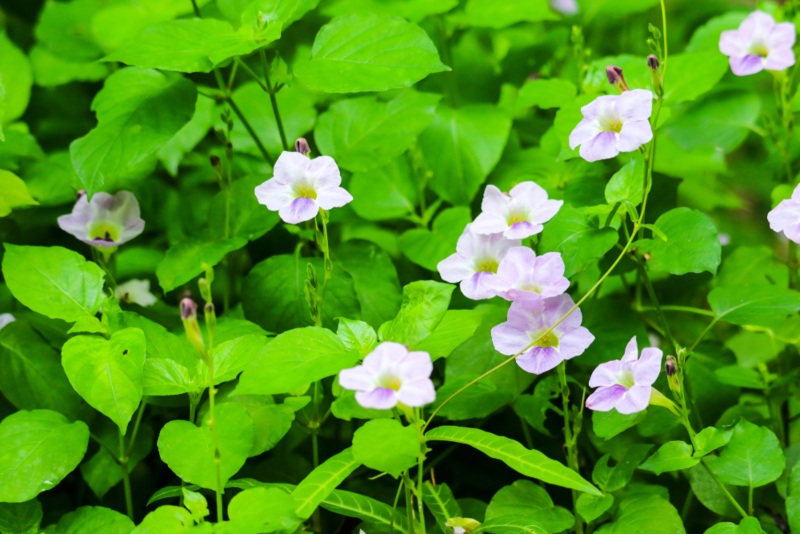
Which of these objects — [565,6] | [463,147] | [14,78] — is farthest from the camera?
[565,6]

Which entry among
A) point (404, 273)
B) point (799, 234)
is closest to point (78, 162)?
point (404, 273)

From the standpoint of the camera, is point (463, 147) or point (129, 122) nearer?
point (129, 122)

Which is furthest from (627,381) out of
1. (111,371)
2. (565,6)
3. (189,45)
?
(565,6)

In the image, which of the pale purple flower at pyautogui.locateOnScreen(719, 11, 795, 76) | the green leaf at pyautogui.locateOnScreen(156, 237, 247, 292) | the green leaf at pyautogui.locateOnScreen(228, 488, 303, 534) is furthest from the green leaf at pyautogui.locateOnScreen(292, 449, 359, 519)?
the pale purple flower at pyautogui.locateOnScreen(719, 11, 795, 76)

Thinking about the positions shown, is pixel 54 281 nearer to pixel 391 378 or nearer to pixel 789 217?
pixel 391 378

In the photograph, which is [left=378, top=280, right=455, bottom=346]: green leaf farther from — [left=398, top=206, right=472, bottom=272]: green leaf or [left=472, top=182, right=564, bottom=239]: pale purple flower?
[left=398, top=206, right=472, bottom=272]: green leaf

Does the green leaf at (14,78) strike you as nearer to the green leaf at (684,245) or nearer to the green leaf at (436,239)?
the green leaf at (436,239)

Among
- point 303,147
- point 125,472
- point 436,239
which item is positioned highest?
point 303,147
